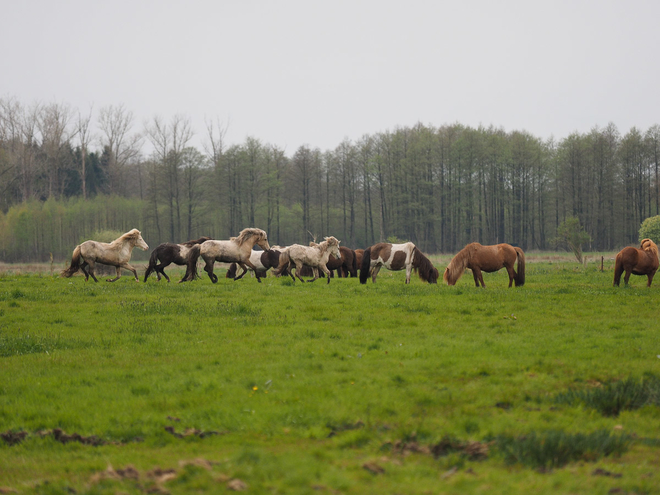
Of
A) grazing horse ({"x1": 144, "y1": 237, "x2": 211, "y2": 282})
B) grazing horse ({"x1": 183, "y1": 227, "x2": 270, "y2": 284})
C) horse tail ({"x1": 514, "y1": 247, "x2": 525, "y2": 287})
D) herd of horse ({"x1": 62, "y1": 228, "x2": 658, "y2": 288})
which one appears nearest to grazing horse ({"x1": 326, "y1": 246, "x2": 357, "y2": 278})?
Answer: herd of horse ({"x1": 62, "y1": 228, "x2": 658, "y2": 288})

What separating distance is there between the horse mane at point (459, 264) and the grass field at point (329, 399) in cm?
531

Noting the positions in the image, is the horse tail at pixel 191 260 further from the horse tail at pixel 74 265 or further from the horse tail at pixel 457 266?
the horse tail at pixel 457 266

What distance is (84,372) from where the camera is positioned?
29.5ft

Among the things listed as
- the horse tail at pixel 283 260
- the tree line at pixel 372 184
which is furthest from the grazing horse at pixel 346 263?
the tree line at pixel 372 184

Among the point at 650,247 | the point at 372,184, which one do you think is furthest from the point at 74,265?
the point at 372,184

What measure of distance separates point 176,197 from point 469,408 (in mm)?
60089

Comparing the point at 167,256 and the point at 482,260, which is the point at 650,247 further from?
the point at 167,256

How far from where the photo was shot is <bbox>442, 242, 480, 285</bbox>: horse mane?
19.7 metres

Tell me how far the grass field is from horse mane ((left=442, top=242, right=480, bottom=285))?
5.31 meters

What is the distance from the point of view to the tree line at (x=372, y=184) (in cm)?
6481

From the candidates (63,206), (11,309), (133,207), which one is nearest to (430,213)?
(133,207)

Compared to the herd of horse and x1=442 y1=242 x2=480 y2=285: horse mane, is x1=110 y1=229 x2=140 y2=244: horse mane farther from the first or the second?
x1=442 y1=242 x2=480 y2=285: horse mane

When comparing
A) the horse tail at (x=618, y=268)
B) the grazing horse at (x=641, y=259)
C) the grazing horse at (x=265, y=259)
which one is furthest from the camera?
the grazing horse at (x=265, y=259)

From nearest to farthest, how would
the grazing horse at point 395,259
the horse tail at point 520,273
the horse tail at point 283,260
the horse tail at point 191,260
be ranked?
the horse tail at point 520,273 → the grazing horse at point 395,259 → the horse tail at point 191,260 → the horse tail at point 283,260
